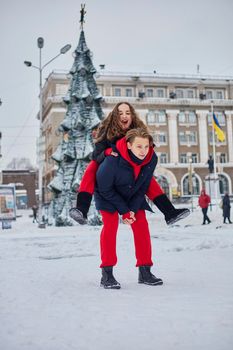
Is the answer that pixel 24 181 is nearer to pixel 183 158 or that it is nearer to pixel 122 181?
pixel 183 158

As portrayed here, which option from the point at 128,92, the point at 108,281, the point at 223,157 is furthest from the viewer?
the point at 223,157

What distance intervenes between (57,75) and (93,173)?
43544 mm

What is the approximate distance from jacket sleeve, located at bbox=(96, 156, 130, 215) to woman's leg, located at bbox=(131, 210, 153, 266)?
0.81ft

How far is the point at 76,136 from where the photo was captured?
1573 cm

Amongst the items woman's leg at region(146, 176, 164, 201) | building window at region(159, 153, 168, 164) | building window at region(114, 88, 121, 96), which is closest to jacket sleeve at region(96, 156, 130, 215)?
woman's leg at region(146, 176, 164, 201)

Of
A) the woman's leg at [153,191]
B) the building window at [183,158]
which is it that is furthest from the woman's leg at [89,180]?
the building window at [183,158]

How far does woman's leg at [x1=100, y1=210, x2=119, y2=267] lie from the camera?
3.42m

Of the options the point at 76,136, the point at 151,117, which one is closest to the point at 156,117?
the point at 151,117

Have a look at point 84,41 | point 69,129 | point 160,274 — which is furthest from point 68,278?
point 84,41

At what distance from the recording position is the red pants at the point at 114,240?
3434 mm

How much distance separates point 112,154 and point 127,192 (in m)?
0.38

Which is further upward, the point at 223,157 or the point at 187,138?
the point at 187,138

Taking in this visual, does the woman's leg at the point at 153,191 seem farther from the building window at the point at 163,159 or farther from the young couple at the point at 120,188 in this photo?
the building window at the point at 163,159

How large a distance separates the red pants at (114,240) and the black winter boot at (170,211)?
0.94 ft
